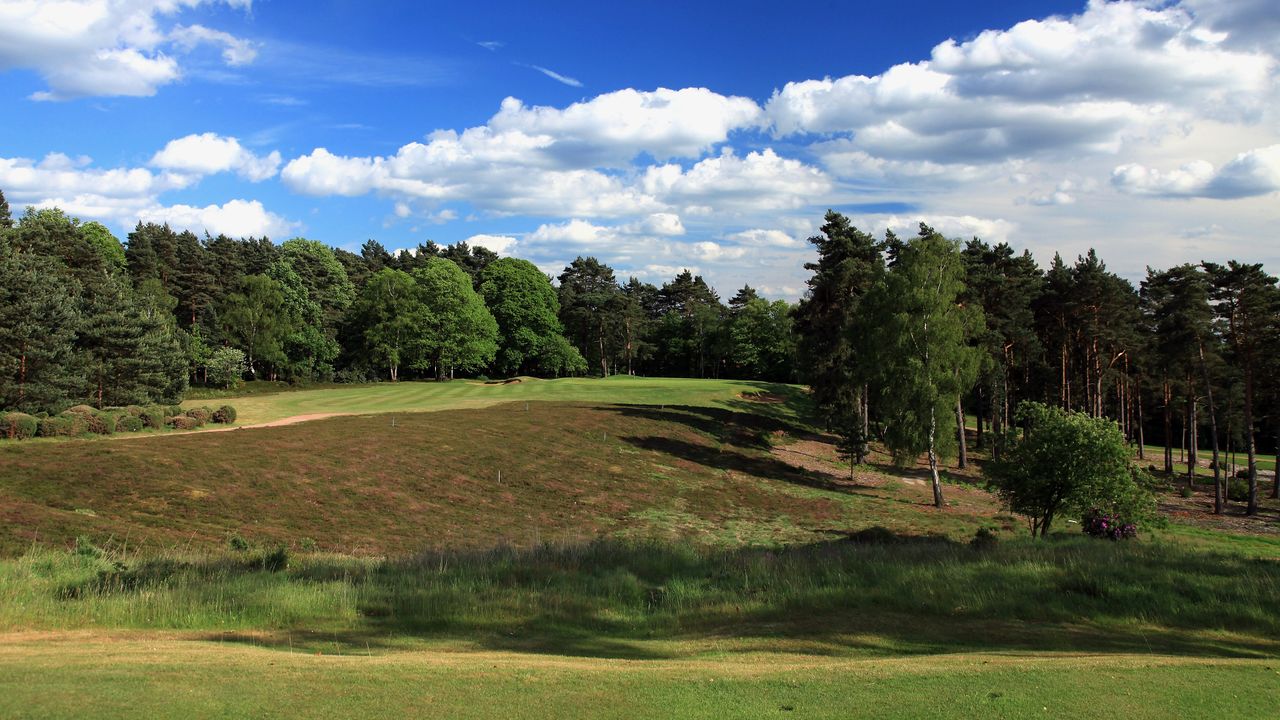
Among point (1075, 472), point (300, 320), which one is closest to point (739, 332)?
point (300, 320)

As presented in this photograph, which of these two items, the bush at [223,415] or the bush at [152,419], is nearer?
the bush at [152,419]

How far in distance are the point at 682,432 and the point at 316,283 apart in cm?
6064

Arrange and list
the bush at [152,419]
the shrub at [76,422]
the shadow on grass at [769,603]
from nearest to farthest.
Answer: the shadow on grass at [769,603] → the shrub at [76,422] → the bush at [152,419]

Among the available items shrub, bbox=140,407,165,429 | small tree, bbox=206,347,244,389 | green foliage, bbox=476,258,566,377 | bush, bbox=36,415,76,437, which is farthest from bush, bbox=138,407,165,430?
green foliage, bbox=476,258,566,377

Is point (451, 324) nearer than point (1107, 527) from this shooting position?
No

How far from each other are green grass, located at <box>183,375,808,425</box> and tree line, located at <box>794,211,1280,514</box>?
1709 centimetres

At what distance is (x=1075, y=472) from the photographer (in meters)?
26.0

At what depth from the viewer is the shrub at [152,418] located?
39.5 meters

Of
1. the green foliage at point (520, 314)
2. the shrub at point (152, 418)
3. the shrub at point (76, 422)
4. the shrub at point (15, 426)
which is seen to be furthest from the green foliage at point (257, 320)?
the shrub at point (15, 426)

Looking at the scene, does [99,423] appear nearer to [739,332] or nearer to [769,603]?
[769,603]

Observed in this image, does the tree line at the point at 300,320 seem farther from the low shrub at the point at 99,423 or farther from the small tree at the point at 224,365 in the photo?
the low shrub at the point at 99,423

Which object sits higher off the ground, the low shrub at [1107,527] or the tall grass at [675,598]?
the tall grass at [675,598]

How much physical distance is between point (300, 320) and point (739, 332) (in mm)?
54853

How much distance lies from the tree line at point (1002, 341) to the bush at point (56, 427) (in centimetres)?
4126
